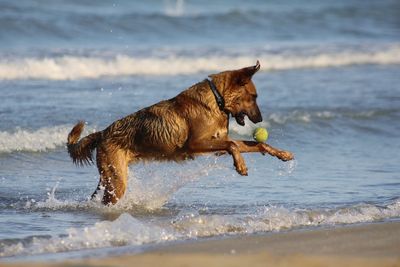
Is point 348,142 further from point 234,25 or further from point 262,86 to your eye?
point 234,25

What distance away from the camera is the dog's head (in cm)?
889

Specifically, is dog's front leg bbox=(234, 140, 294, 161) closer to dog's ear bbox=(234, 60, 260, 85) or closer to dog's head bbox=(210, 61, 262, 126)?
dog's head bbox=(210, 61, 262, 126)

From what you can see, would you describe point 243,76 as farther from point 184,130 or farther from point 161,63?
point 161,63

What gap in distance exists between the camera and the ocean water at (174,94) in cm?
831

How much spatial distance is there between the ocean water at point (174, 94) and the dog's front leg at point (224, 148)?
47 centimetres

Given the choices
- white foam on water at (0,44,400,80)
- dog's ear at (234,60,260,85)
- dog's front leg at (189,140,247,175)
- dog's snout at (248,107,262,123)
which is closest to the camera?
dog's front leg at (189,140,247,175)

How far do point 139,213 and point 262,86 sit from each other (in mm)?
8319

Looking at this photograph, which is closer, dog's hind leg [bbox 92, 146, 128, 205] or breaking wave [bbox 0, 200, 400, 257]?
breaking wave [bbox 0, 200, 400, 257]

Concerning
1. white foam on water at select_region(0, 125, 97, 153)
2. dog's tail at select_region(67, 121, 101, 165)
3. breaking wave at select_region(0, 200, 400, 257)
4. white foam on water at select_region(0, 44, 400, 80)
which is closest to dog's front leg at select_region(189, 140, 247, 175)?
breaking wave at select_region(0, 200, 400, 257)

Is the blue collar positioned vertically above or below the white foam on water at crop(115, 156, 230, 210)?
above

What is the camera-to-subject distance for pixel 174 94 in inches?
608

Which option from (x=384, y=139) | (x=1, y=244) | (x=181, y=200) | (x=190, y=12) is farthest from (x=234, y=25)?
(x=1, y=244)

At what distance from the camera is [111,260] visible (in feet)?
22.1

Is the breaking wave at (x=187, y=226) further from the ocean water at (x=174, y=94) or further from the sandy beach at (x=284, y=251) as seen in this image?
the sandy beach at (x=284, y=251)
